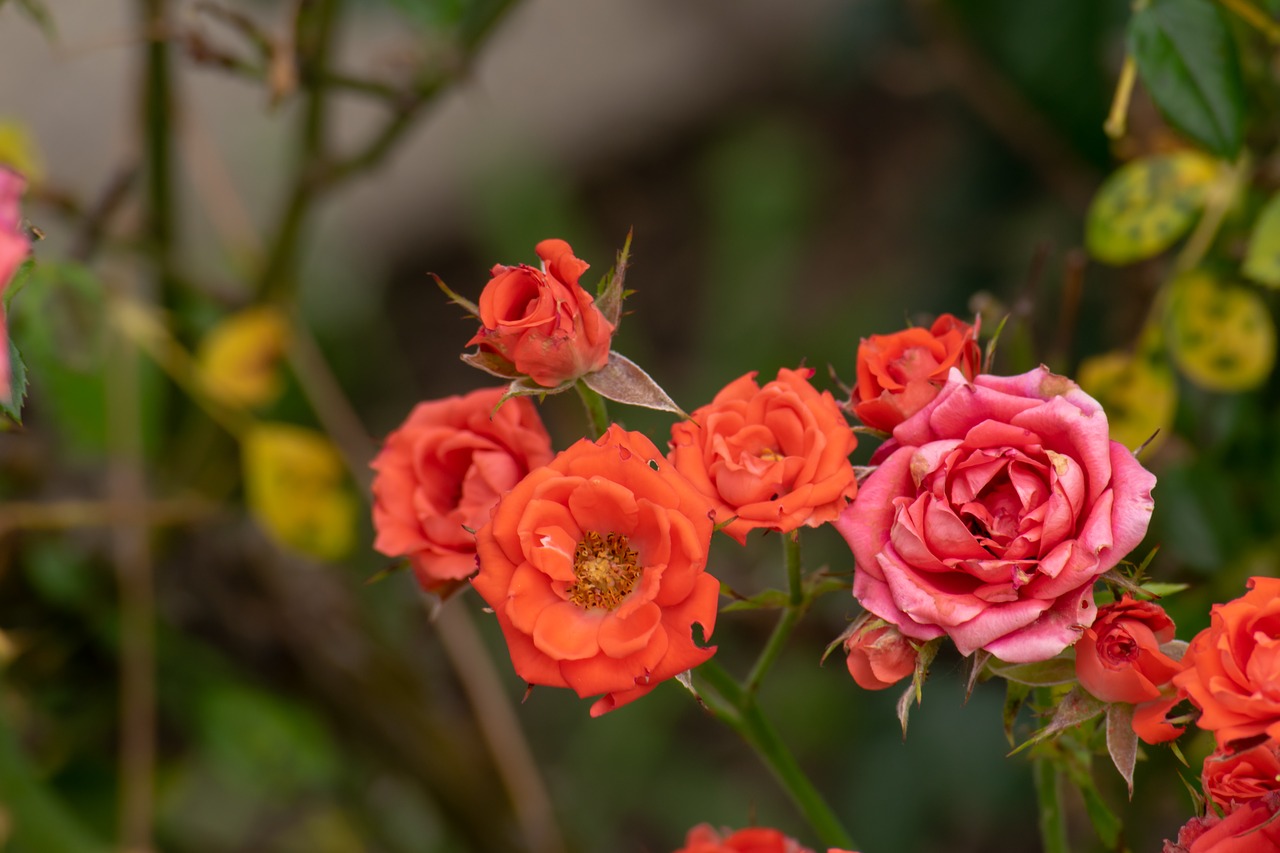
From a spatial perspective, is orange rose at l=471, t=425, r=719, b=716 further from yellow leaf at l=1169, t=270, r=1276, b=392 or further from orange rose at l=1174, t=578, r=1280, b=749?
yellow leaf at l=1169, t=270, r=1276, b=392

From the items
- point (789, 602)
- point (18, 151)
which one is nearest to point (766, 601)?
point (789, 602)

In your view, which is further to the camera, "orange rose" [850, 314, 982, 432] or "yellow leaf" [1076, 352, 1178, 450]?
"yellow leaf" [1076, 352, 1178, 450]

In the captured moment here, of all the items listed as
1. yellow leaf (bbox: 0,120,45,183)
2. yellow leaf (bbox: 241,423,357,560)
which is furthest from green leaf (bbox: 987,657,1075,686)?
yellow leaf (bbox: 0,120,45,183)

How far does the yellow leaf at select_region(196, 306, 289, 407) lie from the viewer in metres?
0.74

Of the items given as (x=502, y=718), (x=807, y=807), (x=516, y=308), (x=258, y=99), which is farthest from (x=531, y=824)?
(x=258, y=99)

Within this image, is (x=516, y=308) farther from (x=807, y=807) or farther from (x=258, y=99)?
(x=258, y=99)

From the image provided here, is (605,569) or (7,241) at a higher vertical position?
(7,241)

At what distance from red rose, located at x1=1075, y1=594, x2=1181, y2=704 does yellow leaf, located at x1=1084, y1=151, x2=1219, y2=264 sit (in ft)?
0.89

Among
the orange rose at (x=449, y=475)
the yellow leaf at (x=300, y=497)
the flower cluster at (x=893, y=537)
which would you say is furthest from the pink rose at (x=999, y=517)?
the yellow leaf at (x=300, y=497)

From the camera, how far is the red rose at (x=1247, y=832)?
0.97 feet

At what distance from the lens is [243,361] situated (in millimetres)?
741

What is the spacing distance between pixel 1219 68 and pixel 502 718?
0.57 meters

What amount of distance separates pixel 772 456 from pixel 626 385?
0.15 ft

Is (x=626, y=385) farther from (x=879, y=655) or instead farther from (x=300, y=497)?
(x=300, y=497)
